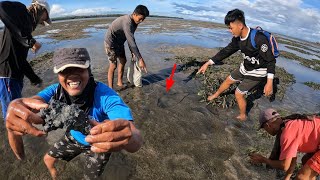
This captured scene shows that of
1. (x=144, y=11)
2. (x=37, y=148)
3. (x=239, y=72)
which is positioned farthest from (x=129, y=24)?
(x=37, y=148)

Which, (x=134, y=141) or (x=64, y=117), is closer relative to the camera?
(x=64, y=117)

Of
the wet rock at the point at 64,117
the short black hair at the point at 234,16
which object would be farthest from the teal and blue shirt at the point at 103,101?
the short black hair at the point at 234,16

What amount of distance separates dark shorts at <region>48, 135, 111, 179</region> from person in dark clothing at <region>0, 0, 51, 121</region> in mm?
1403

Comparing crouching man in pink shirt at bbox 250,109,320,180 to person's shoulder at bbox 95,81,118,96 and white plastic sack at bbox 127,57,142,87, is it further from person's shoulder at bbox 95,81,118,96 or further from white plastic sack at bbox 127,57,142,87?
white plastic sack at bbox 127,57,142,87

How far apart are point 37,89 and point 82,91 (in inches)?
235

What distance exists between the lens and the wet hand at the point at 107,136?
1.64 metres

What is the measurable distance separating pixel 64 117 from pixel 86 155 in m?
1.76

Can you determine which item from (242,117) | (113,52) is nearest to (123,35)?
(113,52)

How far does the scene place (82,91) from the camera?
274cm

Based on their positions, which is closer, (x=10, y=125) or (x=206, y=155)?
(x=10, y=125)

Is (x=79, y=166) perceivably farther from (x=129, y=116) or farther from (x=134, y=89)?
(x=134, y=89)

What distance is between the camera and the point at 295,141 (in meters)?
3.59

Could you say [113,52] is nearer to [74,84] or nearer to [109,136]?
[74,84]

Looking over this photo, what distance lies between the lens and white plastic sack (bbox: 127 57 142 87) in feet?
26.5
